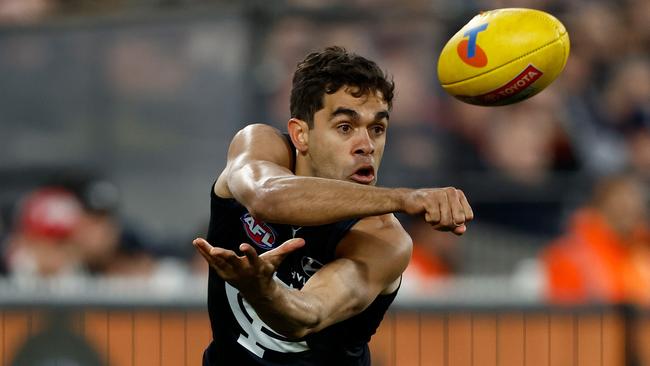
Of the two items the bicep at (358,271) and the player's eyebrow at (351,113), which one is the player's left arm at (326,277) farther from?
the player's eyebrow at (351,113)

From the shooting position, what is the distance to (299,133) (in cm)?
592

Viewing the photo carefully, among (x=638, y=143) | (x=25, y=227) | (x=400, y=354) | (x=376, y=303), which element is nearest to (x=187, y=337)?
(x=400, y=354)

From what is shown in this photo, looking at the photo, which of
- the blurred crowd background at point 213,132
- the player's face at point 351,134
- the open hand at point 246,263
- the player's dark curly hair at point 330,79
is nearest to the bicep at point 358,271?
the player's face at point 351,134

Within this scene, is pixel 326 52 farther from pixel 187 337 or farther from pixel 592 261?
pixel 592 261

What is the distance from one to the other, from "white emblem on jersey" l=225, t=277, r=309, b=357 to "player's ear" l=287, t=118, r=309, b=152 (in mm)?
724

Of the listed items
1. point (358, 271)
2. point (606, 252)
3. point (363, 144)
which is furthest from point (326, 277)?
point (606, 252)

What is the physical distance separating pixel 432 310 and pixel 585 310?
1043mm

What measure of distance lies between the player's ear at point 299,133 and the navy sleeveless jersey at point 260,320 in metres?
0.41

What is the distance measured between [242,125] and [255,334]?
519cm

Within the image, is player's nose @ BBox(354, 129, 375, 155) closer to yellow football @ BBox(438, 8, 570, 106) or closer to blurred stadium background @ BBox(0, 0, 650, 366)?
yellow football @ BBox(438, 8, 570, 106)

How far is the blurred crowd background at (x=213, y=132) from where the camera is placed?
10602 mm

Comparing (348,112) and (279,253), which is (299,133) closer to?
(348,112)

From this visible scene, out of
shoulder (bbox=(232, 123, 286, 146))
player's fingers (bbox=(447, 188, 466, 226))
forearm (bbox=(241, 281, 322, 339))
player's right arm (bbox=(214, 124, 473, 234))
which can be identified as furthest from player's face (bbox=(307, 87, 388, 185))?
player's fingers (bbox=(447, 188, 466, 226))

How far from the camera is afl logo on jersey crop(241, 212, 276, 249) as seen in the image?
5.65 m
